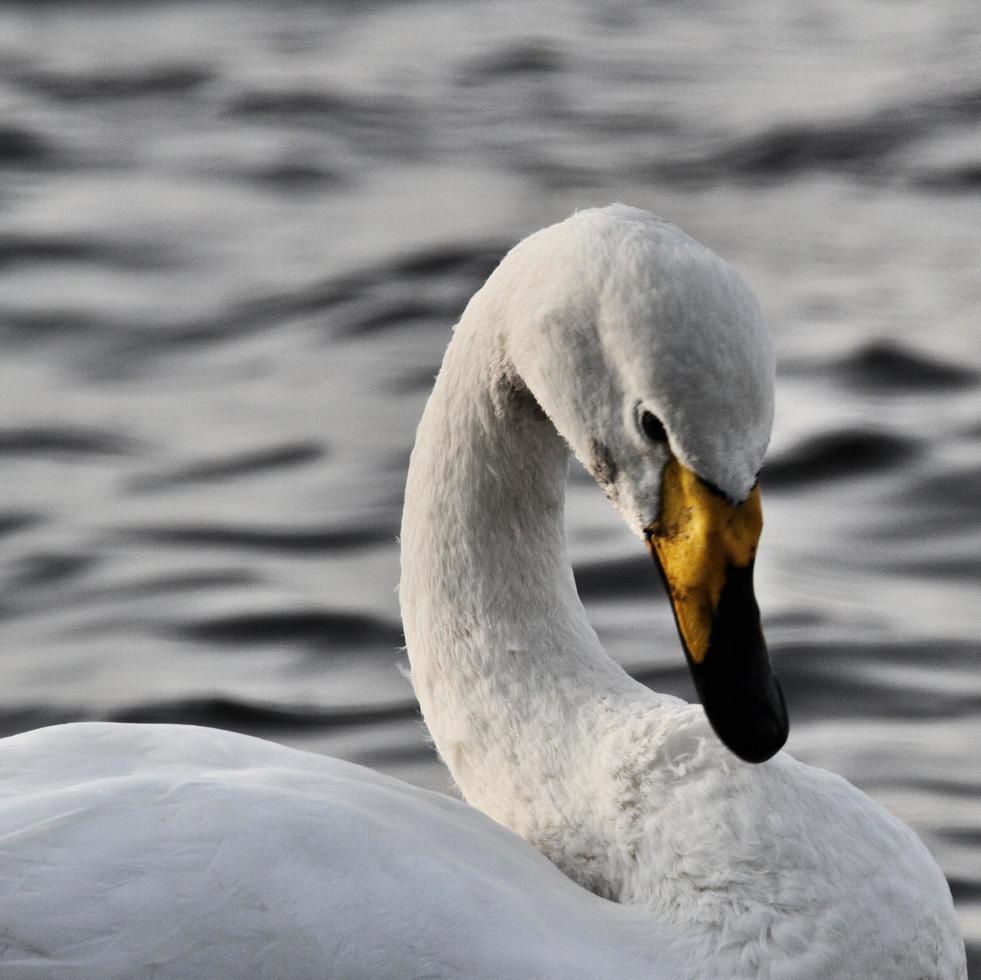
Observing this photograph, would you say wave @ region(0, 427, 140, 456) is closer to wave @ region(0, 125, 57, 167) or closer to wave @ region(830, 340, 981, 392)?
wave @ region(830, 340, 981, 392)

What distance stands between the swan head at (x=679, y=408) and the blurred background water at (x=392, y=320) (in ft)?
5.30

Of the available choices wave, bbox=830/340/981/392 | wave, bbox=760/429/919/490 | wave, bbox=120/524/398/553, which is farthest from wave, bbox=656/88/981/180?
wave, bbox=120/524/398/553

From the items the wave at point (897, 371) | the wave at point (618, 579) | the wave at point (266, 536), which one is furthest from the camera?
the wave at point (897, 371)

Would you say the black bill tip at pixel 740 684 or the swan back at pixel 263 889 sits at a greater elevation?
the black bill tip at pixel 740 684

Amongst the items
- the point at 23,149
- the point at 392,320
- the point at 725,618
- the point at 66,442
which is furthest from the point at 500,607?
the point at 23,149

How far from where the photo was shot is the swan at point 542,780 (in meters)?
3.27

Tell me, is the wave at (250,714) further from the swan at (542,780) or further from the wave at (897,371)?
the wave at (897,371)

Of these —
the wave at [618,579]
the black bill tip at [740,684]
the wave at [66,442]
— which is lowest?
the wave at [618,579]

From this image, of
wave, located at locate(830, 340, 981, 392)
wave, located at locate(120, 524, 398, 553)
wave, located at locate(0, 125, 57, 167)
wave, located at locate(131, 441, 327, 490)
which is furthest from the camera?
wave, located at locate(0, 125, 57, 167)

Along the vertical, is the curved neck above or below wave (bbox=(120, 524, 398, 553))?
above

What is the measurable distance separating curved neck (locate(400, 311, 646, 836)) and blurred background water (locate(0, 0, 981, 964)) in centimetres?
124

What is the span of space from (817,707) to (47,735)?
252cm

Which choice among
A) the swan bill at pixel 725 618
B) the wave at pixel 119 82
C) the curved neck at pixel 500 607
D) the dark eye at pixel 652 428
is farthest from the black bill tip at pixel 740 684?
the wave at pixel 119 82

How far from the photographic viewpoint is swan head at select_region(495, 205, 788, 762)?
3201mm
